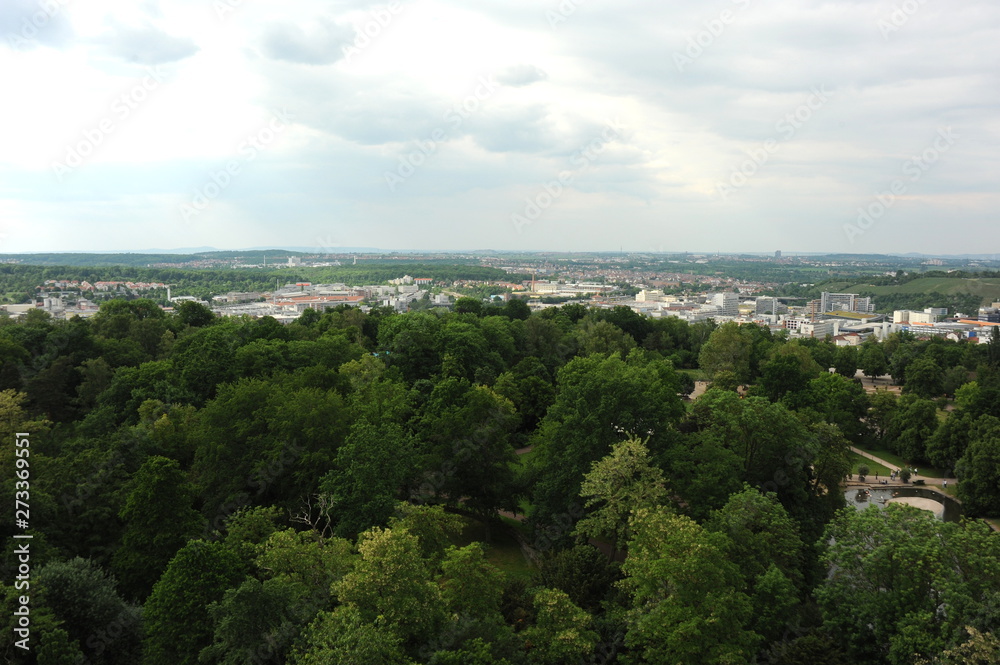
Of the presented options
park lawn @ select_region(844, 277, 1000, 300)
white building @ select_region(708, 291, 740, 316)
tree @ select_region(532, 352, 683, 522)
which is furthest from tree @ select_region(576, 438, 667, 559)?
park lawn @ select_region(844, 277, 1000, 300)

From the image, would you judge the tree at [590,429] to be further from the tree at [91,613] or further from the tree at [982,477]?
the tree at [982,477]

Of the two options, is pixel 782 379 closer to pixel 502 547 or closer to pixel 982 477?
pixel 982 477

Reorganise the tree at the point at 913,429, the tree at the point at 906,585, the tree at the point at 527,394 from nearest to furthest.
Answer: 1. the tree at the point at 906,585
2. the tree at the point at 527,394
3. the tree at the point at 913,429

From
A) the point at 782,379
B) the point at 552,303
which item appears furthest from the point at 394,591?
the point at 552,303

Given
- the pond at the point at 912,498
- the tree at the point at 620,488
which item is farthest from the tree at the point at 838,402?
the tree at the point at 620,488

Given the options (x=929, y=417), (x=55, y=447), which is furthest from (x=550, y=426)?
(x=929, y=417)

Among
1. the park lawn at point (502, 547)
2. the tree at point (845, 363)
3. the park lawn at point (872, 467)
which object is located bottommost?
the park lawn at point (872, 467)

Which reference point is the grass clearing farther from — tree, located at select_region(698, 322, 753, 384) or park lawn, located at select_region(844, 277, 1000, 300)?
park lawn, located at select_region(844, 277, 1000, 300)
